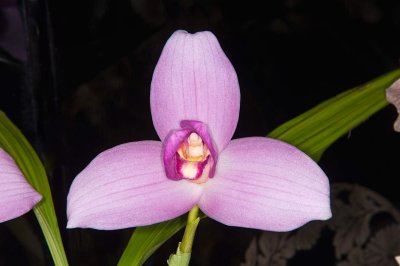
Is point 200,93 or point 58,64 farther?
point 58,64

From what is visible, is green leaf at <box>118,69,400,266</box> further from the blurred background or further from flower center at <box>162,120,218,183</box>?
the blurred background

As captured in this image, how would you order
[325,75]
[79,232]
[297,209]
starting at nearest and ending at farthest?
[297,209] → [79,232] → [325,75]

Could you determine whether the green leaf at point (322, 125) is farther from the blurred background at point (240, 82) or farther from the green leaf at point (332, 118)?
the blurred background at point (240, 82)

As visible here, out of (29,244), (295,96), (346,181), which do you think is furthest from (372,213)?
(29,244)

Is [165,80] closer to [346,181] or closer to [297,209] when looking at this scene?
[297,209]

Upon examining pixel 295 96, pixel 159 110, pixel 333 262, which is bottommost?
pixel 333 262
